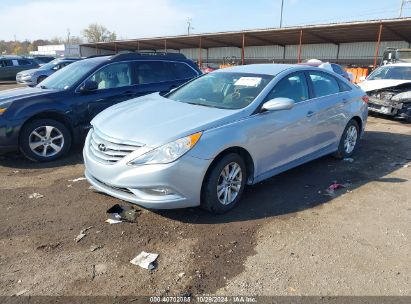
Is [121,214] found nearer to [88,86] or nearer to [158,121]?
[158,121]

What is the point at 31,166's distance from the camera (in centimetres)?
591

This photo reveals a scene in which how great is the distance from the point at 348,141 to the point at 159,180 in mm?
4071

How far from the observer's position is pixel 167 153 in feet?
12.0

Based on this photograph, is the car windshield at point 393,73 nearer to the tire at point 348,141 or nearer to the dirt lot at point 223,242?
the tire at point 348,141

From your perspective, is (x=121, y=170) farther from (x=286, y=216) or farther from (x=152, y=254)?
(x=286, y=216)

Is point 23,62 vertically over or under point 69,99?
under

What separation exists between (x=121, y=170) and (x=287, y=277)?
1916 millimetres

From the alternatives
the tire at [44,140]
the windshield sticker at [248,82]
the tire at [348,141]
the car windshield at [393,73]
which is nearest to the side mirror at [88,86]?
the tire at [44,140]

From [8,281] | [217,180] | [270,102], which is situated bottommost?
[8,281]

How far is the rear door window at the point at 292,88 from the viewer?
15.5 ft

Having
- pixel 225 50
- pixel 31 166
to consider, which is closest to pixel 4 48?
pixel 225 50

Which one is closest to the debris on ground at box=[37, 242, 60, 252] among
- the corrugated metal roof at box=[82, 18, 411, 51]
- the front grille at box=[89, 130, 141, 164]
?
the front grille at box=[89, 130, 141, 164]

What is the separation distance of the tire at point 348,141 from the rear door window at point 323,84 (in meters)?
0.74

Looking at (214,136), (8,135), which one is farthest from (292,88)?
(8,135)
